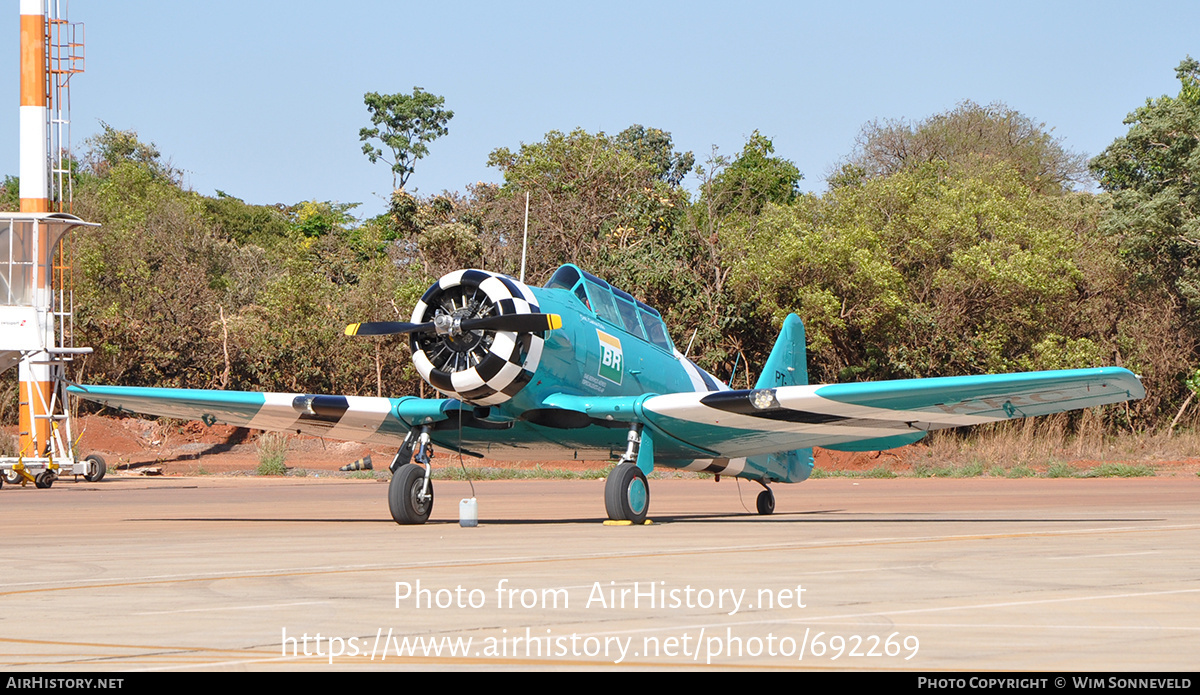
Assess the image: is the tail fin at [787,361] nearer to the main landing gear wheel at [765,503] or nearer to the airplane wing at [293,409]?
the main landing gear wheel at [765,503]

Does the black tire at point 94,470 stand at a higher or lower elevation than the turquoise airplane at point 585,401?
lower

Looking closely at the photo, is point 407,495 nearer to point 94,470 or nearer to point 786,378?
point 786,378

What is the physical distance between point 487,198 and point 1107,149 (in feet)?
82.6

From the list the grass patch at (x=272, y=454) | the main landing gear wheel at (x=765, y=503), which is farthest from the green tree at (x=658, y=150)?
the main landing gear wheel at (x=765, y=503)

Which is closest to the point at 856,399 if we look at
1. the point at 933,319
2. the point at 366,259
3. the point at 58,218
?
the point at 58,218

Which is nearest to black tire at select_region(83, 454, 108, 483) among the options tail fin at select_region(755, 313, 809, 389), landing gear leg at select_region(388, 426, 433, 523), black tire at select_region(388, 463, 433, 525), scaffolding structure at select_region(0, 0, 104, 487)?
scaffolding structure at select_region(0, 0, 104, 487)

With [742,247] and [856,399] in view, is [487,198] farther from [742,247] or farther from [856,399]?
[856,399]

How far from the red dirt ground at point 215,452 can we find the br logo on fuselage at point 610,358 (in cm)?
2261

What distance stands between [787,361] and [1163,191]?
25866mm

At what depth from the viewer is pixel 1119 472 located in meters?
30.8

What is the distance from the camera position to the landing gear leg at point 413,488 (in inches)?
497

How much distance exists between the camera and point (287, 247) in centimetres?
5756

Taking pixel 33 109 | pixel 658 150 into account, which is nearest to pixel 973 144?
pixel 658 150

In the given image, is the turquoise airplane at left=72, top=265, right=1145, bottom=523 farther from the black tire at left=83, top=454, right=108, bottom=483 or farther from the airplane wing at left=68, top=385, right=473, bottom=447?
the black tire at left=83, top=454, right=108, bottom=483
